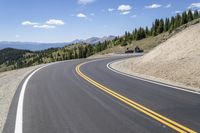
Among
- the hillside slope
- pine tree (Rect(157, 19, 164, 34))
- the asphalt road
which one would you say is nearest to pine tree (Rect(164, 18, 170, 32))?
pine tree (Rect(157, 19, 164, 34))

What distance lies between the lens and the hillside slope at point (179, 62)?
688 inches

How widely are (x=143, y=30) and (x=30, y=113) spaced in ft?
400

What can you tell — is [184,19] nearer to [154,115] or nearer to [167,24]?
[167,24]

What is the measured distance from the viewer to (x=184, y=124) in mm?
7875

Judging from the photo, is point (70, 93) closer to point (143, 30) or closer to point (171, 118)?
point (171, 118)

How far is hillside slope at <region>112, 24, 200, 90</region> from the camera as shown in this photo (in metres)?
17.5

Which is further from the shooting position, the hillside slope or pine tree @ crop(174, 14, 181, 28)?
pine tree @ crop(174, 14, 181, 28)

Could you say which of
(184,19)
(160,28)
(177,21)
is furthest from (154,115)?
(160,28)

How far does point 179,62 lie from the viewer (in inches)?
824

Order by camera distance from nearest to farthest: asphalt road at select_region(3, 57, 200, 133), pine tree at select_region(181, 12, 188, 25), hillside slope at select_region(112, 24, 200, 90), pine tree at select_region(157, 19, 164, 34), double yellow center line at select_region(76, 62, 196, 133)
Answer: double yellow center line at select_region(76, 62, 196, 133)
asphalt road at select_region(3, 57, 200, 133)
hillside slope at select_region(112, 24, 200, 90)
pine tree at select_region(181, 12, 188, 25)
pine tree at select_region(157, 19, 164, 34)

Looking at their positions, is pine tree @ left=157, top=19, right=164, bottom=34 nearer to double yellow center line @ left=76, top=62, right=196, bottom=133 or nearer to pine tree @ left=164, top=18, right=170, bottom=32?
pine tree @ left=164, top=18, right=170, bottom=32

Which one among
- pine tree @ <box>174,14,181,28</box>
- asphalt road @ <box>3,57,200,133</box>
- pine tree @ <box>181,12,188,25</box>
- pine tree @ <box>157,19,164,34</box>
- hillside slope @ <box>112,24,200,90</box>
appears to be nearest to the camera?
asphalt road @ <box>3,57,200,133</box>

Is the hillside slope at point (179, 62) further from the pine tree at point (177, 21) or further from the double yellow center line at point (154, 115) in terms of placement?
the pine tree at point (177, 21)

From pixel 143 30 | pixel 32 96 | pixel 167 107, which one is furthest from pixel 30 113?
pixel 143 30
